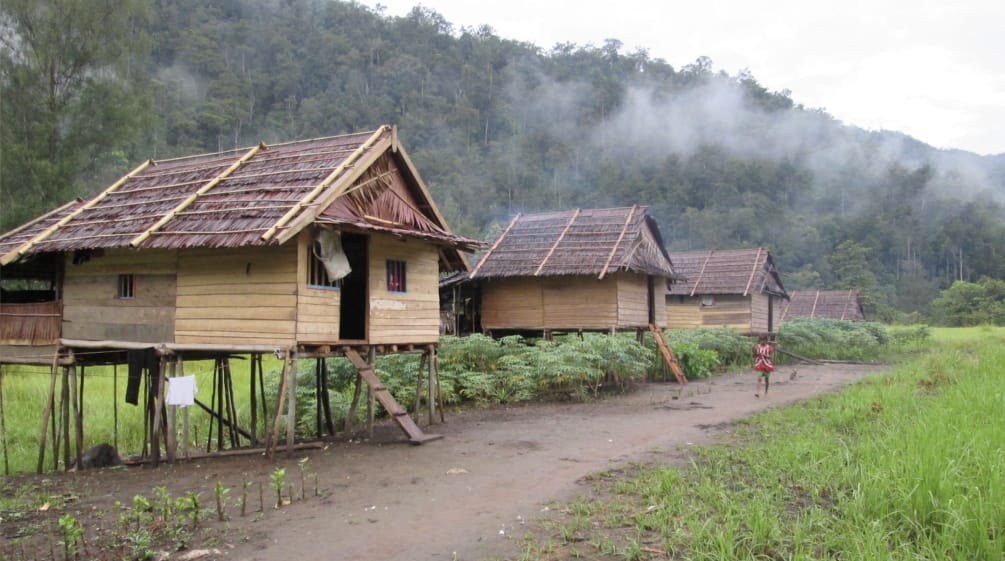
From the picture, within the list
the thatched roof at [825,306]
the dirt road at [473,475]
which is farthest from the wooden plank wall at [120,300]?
the thatched roof at [825,306]

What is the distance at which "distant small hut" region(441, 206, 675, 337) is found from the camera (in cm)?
2166

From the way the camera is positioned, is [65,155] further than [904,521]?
Yes

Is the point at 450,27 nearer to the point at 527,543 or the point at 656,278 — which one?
the point at 656,278

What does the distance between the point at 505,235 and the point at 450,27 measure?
68.3 meters

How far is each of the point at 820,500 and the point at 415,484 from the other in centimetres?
480

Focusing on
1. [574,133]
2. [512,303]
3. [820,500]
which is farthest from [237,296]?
[574,133]

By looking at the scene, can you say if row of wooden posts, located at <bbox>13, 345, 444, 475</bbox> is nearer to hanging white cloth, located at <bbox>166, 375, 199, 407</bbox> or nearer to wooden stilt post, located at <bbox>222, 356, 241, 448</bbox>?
wooden stilt post, located at <bbox>222, 356, 241, 448</bbox>

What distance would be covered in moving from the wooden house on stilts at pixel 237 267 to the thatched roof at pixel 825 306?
110ft

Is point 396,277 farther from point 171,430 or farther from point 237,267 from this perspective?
point 171,430

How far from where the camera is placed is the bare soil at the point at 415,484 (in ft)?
23.1

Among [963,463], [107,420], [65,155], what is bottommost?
[107,420]

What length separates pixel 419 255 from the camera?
13859 mm

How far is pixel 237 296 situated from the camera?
11.6m

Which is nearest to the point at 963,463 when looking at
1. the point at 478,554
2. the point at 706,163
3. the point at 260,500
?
the point at 478,554
